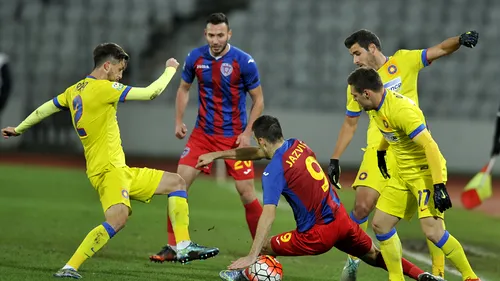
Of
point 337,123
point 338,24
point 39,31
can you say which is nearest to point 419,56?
point 337,123

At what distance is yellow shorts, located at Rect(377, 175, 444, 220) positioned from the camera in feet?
23.6

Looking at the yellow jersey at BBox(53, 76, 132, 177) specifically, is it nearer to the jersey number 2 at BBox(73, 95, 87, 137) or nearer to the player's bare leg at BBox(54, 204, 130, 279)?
the jersey number 2 at BBox(73, 95, 87, 137)

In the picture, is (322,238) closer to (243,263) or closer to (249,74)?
(243,263)

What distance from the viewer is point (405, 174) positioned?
288 inches

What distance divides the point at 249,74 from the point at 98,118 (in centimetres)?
191

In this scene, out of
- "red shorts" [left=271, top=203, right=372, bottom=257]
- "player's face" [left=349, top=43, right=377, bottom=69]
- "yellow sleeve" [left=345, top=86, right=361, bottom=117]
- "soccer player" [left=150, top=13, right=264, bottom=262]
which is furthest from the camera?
"soccer player" [left=150, top=13, right=264, bottom=262]

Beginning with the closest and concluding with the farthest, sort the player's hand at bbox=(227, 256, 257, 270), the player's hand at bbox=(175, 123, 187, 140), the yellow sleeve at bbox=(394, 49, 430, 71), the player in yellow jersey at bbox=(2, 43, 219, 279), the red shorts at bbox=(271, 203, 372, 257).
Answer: the player's hand at bbox=(227, 256, 257, 270) → the red shorts at bbox=(271, 203, 372, 257) → the player in yellow jersey at bbox=(2, 43, 219, 279) → the yellow sleeve at bbox=(394, 49, 430, 71) → the player's hand at bbox=(175, 123, 187, 140)

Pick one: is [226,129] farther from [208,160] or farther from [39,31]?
[39,31]

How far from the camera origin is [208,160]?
757 cm

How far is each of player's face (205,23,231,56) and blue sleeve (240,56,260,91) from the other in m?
0.26

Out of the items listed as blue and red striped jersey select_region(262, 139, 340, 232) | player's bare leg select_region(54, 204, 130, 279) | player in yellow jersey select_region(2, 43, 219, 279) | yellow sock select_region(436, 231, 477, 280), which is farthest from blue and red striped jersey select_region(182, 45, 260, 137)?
yellow sock select_region(436, 231, 477, 280)

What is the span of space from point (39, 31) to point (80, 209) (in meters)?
10.6

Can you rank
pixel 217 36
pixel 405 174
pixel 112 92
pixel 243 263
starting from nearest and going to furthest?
pixel 243 263, pixel 405 174, pixel 112 92, pixel 217 36

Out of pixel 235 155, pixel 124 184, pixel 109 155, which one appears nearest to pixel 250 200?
pixel 235 155
